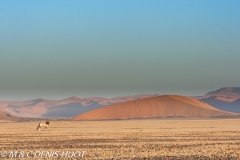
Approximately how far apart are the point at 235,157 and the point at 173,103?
97664mm

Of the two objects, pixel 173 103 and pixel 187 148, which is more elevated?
pixel 173 103

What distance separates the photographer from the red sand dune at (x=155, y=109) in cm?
11088

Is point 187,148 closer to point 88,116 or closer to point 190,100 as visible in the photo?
point 88,116

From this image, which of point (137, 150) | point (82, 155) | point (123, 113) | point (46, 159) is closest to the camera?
point (46, 159)

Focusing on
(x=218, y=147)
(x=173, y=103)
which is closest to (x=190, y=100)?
(x=173, y=103)

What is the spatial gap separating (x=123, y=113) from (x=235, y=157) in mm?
94397

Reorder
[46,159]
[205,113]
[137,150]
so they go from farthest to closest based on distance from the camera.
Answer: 1. [205,113]
2. [137,150]
3. [46,159]

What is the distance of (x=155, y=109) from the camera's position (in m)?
118

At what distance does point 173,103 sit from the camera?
119938mm

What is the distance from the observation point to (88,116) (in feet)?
372

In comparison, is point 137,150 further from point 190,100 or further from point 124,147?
point 190,100

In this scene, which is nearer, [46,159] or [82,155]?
[46,159]

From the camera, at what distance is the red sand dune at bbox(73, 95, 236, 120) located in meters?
111

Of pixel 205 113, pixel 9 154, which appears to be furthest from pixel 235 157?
pixel 205 113
